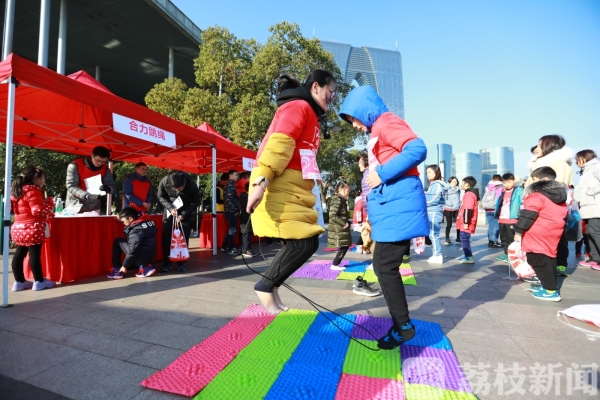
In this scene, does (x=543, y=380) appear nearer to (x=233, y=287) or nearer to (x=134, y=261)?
(x=233, y=287)

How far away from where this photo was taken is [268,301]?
2.34 m

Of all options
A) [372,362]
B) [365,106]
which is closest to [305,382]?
[372,362]

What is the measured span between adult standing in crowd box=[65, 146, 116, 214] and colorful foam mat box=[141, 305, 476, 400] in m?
3.37

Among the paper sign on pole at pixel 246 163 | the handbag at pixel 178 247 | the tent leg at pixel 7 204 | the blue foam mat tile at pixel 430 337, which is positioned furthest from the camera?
the paper sign on pole at pixel 246 163

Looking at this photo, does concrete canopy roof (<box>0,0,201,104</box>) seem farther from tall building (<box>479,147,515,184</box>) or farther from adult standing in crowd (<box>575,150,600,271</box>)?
tall building (<box>479,147,515,184</box>)

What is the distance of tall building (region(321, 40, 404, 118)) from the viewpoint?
122188 millimetres

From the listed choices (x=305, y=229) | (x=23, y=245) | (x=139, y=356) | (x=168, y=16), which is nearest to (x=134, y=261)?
(x=23, y=245)

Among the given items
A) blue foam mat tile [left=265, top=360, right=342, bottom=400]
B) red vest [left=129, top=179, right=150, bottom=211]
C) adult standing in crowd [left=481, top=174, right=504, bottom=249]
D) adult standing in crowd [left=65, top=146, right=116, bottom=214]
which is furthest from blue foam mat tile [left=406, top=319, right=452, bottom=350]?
adult standing in crowd [left=481, top=174, right=504, bottom=249]

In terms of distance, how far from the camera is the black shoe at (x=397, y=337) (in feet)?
6.23

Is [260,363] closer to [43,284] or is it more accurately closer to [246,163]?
[43,284]

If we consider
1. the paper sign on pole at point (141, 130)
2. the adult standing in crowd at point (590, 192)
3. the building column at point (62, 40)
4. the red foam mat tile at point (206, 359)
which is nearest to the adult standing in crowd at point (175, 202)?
the paper sign on pole at point (141, 130)

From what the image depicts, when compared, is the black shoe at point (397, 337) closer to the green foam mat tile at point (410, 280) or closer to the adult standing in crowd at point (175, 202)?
the green foam mat tile at point (410, 280)

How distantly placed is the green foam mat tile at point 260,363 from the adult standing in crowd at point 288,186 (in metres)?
0.30

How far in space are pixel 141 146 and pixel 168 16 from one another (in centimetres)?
1137
